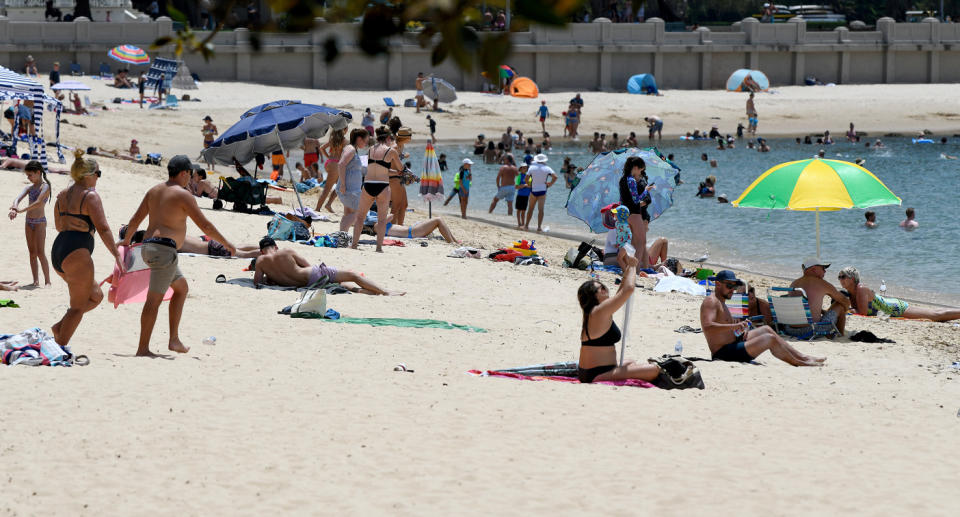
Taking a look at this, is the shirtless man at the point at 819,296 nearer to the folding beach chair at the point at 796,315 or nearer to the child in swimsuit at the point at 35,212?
the folding beach chair at the point at 796,315

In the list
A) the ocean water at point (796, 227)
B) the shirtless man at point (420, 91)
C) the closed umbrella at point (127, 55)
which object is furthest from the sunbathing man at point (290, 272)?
the shirtless man at point (420, 91)

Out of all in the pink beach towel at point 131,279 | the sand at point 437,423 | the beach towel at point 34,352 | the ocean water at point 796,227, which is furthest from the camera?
the ocean water at point 796,227

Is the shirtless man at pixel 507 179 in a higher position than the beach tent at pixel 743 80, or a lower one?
lower

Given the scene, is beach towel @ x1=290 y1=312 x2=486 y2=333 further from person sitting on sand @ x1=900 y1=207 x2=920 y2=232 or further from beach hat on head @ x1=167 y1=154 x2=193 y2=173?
person sitting on sand @ x1=900 y1=207 x2=920 y2=232

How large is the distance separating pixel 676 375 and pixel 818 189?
155 inches

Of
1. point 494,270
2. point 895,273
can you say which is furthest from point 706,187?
point 494,270

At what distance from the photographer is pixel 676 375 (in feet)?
25.1

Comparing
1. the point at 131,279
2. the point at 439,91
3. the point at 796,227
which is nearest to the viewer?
the point at 131,279

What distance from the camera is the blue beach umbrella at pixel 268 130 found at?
15312 millimetres

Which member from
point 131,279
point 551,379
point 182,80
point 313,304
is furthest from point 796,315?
point 182,80

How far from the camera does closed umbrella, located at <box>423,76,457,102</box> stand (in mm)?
41219

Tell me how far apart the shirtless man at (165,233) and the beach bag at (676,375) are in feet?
9.95

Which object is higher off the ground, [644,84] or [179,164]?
[644,84]

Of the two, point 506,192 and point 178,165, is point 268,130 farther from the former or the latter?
point 178,165
